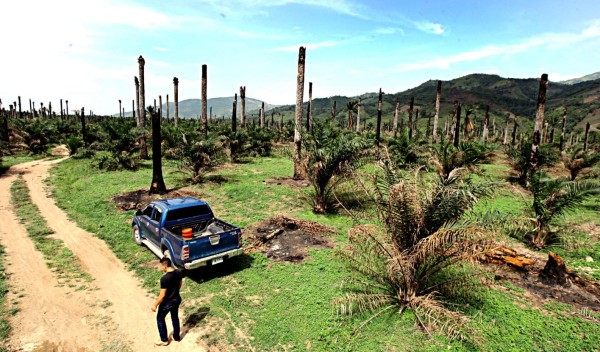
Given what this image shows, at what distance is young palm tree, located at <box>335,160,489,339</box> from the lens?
583cm

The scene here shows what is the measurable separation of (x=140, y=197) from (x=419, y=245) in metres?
13.8

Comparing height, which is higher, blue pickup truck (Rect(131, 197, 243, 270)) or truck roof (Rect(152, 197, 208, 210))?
→ truck roof (Rect(152, 197, 208, 210))

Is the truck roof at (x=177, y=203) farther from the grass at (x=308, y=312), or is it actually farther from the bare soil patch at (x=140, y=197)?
the bare soil patch at (x=140, y=197)

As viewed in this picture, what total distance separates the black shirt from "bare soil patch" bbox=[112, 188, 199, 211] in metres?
9.28

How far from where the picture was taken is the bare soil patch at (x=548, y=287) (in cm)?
686

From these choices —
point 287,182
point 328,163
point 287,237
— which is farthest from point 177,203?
point 287,182

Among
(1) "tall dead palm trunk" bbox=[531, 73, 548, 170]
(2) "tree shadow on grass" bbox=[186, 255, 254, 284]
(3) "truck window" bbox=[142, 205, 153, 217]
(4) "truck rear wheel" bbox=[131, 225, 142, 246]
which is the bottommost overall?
(2) "tree shadow on grass" bbox=[186, 255, 254, 284]

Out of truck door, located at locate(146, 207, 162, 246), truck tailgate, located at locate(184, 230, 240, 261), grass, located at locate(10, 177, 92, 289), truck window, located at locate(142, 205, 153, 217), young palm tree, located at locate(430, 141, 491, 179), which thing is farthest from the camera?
young palm tree, located at locate(430, 141, 491, 179)

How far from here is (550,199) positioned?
9.64 metres

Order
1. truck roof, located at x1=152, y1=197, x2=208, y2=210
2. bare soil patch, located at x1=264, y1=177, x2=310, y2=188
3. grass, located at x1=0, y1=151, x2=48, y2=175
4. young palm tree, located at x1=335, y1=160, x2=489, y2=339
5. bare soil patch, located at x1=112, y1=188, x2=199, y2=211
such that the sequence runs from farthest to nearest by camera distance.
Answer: grass, located at x1=0, y1=151, x2=48, y2=175
bare soil patch, located at x1=264, y1=177, x2=310, y2=188
bare soil patch, located at x1=112, y1=188, x2=199, y2=211
truck roof, located at x1=152, y1=197, x2=208, y2=210
young palm tree, located at x1=335, y1=160, x2=489, y2=339

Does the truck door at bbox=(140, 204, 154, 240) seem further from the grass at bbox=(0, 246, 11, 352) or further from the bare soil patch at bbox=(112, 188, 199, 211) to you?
the bare soil patch at bbox=(112, 188, 199, 211)

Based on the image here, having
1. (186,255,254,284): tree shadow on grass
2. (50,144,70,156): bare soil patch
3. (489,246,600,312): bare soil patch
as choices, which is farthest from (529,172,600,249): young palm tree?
(50,144,70,156): bare soil patch

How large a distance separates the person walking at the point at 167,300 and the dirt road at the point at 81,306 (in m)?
0.23

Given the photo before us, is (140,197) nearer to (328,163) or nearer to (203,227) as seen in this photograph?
(203,227)
